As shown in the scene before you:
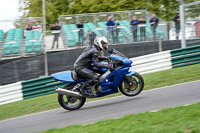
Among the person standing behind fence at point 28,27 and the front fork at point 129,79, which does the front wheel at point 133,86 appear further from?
the person standing behind fence at point 28,27

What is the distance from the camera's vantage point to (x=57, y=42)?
15688mm

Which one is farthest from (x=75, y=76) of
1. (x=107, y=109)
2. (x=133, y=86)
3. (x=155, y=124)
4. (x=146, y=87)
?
(x=155, y=124)

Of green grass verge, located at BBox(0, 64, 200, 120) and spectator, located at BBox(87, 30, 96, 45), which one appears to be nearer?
green grass verge, located at BBox(0, 64, 200, 120)

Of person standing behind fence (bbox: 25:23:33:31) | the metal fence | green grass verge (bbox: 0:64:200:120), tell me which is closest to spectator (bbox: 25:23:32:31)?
person standing behind fence (bbox: 25:23:33:31)

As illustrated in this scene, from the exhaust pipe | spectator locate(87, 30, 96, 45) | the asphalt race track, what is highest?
spectator locate(87, 30, 96, 45)

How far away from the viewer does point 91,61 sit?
8.70m

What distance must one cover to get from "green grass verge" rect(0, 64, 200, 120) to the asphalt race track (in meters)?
1.05

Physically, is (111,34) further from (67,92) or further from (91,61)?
(67,92)

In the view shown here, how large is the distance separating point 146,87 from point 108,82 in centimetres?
238

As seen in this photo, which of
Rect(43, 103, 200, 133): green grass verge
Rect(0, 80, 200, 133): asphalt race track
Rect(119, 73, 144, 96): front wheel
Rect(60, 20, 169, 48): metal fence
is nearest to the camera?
Rect(43, 103, 200, 133): green grass verge

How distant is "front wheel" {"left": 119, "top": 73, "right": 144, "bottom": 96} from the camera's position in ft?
28.7

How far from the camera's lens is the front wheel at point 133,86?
344 inches

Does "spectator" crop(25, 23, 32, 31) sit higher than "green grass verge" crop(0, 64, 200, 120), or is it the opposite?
"spectator" crop(25, 23, 32, 31)

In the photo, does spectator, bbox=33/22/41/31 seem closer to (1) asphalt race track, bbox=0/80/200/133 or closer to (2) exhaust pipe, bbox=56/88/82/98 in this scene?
(1) asphalt race track, bbox=0/80/200/133
